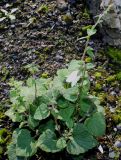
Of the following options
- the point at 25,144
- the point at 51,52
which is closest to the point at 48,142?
the point at 25,144

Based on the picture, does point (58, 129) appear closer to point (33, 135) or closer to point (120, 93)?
point (33, 135)

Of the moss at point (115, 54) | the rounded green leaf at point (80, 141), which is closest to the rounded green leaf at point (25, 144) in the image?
the rounded green leaf at point (80, 141)

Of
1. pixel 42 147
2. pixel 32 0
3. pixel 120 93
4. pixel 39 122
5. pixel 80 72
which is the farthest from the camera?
pixel 32 0

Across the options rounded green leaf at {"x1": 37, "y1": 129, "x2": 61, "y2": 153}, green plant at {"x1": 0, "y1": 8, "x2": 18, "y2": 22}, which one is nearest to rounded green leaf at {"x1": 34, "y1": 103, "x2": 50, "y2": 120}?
rounded green leaf at {"x1": 37, "y1": 129, "x2": 61, "y2": 153}

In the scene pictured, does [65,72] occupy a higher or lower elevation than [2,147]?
higher

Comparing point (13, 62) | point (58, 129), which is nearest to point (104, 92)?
point (58, 129)

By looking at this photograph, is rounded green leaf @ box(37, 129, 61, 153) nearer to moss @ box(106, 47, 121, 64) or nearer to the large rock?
moss @ box(106, 47, 121, 64)

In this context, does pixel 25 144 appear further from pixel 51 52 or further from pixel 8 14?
pixel 8 14

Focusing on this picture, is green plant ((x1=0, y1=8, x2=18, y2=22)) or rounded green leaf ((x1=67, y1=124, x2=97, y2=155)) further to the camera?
green plant ((x1=0, y1=8, x2=18, y2=22))
